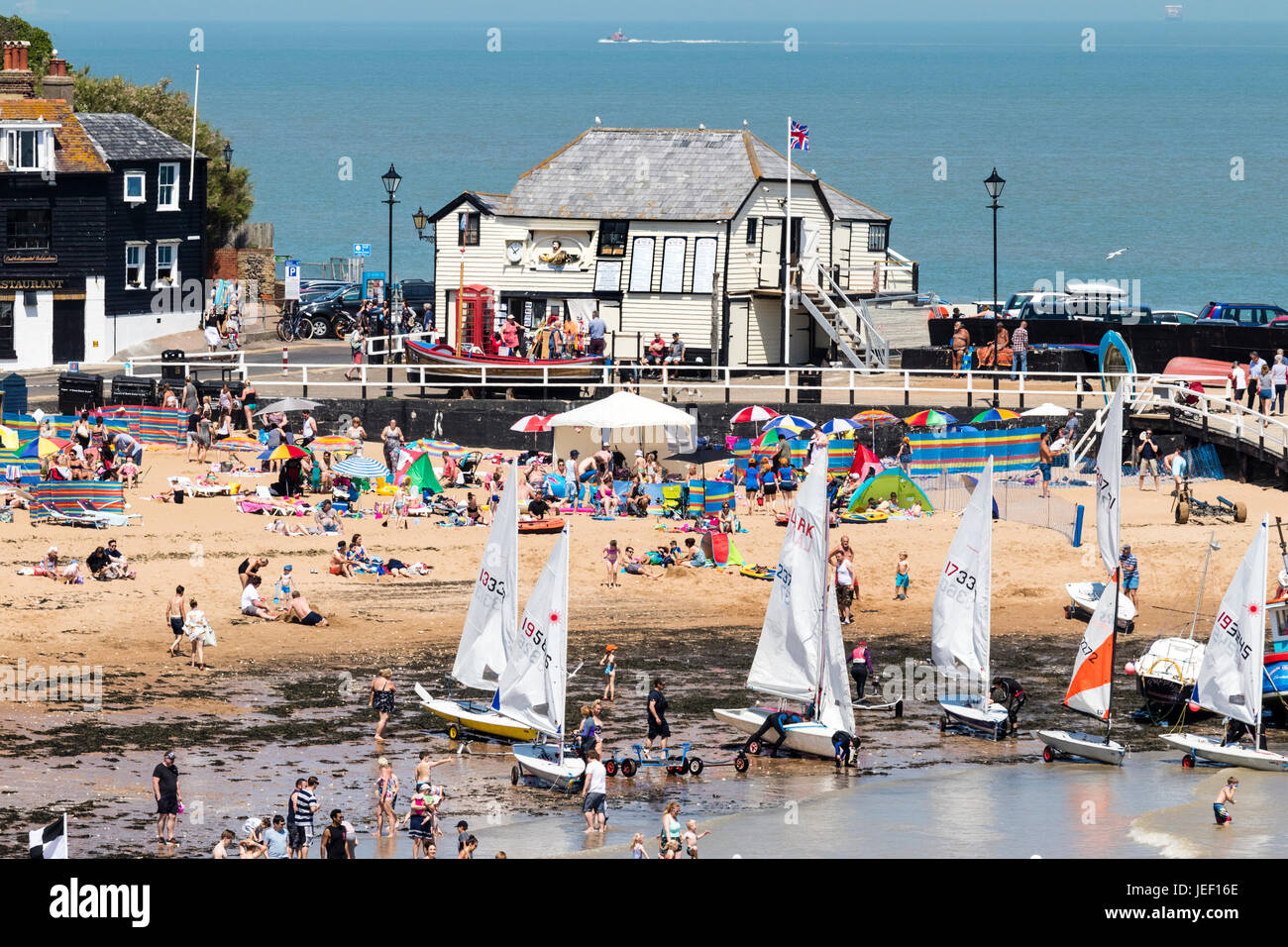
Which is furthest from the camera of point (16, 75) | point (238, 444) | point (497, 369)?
point (16, 75)

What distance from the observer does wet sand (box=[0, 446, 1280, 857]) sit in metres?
26.9

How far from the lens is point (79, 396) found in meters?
50.4

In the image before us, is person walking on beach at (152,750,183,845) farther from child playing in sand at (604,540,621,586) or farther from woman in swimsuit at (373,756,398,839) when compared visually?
child playing in sand at (604,540,621,586)

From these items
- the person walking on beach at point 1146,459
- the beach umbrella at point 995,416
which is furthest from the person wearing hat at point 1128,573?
the beach umbrella at point 995,416

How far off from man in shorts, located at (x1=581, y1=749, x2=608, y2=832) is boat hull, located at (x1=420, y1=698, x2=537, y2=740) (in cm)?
323

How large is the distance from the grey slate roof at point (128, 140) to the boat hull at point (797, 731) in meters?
38.7

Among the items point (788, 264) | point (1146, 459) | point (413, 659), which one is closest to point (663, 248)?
point (788, 264)

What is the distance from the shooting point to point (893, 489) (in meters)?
43.0

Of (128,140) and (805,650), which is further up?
(128,140)

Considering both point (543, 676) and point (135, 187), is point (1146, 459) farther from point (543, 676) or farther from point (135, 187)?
point (135, 187)

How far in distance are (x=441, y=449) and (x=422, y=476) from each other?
4113 mm

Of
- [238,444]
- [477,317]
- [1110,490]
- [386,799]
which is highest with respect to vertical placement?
[477,317]
